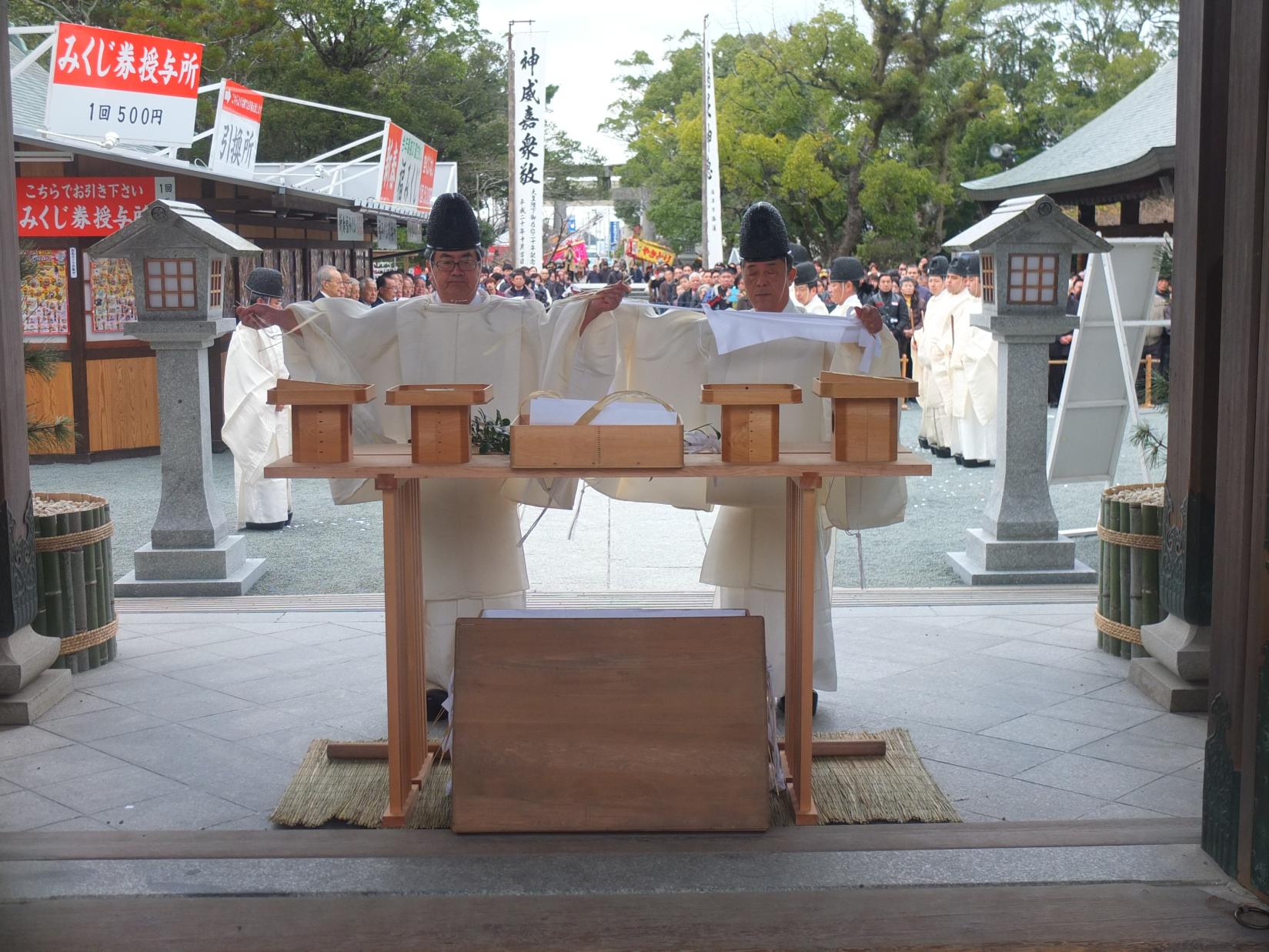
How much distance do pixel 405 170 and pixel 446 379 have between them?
17219 mm

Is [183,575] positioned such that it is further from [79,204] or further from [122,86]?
[122,86]

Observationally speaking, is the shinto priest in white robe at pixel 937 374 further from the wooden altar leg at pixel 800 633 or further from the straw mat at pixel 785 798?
the wooden altar leg at pixel 800 633

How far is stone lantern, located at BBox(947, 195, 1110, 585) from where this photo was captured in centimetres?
717

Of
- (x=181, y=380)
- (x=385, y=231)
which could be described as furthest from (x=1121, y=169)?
(x=385, y=231)

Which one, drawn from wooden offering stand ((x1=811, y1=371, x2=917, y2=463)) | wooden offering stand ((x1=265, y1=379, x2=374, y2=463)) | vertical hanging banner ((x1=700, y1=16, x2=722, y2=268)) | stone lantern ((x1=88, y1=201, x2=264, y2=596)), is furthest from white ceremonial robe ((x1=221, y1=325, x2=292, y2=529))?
vertical hanging banner ((x1=700, y1=16, x2=722, y2=268))

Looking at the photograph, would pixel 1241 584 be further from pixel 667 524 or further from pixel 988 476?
pixel 988 476

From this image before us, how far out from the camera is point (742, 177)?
3125cm

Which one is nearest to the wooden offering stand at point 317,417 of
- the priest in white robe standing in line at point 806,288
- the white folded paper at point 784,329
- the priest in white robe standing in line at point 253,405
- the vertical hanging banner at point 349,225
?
the white folded paper at point 784,329

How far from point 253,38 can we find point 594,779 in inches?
1109

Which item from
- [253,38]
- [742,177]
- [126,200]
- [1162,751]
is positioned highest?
[253,38]

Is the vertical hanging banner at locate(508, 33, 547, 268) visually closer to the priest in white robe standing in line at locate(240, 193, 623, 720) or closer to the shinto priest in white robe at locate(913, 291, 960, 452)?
the shinto priest in white robe at locate(913, 291, 960, 452)

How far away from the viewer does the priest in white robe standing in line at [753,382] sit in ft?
14.6

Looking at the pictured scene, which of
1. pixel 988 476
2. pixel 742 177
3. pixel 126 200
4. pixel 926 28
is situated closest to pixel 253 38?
pixel 742 177

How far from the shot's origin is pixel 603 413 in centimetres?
361
